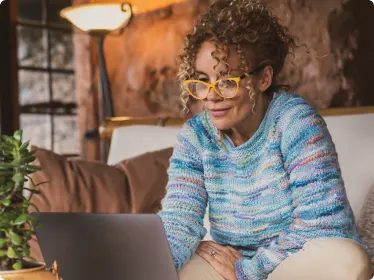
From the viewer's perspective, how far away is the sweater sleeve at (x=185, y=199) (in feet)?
6.09

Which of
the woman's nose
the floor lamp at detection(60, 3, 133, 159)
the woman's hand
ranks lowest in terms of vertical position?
the woman's hand

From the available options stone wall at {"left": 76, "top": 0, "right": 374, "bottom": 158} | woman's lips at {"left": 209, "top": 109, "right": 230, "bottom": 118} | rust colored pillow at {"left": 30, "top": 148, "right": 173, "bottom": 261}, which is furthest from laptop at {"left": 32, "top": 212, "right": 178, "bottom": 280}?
stone wall at {"left": 76, "top": 0, "right": 374, "bottom": 158}

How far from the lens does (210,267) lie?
183cm

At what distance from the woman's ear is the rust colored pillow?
2.70 feet

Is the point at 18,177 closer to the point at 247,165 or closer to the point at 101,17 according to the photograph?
the point at 247,165

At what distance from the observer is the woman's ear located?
1.87 m

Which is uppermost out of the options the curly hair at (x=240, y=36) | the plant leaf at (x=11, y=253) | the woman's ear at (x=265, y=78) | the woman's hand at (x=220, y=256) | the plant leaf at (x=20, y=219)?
the curly hair at (x=240, y=36)

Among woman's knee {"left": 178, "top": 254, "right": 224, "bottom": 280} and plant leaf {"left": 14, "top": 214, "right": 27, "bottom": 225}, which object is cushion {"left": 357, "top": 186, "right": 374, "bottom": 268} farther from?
plant leaf {"left": 14, "top": 214, "right": 27, "bottom": 225}

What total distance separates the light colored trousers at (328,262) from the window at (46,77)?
3.79m

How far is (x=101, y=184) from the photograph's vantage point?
2592 millimetres

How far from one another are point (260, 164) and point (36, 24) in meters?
3.80

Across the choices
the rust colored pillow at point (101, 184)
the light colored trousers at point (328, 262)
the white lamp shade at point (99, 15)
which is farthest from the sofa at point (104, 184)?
the white lamp shade at point (99, 15)

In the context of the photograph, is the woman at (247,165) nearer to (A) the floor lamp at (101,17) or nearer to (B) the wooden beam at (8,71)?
(A) the floor lamp at (101,17)

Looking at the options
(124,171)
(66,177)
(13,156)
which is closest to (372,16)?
(124,171)
